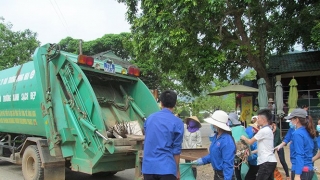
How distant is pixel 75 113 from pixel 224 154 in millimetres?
2577

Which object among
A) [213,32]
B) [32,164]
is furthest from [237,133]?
[213,32]

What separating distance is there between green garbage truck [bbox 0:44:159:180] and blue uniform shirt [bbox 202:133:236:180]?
1521mm

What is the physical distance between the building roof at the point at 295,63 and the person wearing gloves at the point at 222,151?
1002 cm

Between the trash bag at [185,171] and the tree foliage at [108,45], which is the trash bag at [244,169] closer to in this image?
the trash bag at [185,171]

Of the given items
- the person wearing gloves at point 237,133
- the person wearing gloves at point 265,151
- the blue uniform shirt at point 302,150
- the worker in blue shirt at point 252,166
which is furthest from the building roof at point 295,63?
the blue uniform shirt at point 302,150

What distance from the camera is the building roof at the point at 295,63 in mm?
12946

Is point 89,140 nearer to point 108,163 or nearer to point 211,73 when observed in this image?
point 108,163

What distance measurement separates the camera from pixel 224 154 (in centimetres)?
345

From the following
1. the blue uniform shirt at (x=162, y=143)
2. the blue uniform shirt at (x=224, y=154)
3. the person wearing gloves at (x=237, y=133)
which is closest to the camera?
the blue uniform shirt at (x=162, y=143)

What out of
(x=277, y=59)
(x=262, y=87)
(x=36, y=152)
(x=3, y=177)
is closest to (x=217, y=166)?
(x=36, y=152)

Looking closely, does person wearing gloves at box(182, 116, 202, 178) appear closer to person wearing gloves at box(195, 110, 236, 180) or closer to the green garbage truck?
the green garbage truck

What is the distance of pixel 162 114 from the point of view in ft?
9.75

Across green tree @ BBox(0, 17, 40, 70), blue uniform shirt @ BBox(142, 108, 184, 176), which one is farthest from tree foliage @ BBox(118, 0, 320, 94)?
green tree @ BBox(0, 17, 40, 70)

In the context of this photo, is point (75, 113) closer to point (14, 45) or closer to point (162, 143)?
point (162, 143)
